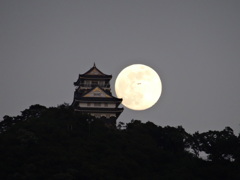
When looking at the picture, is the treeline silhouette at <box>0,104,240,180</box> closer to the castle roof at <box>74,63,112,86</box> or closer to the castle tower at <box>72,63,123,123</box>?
the castle tower at <box>72,63,123,123</box>

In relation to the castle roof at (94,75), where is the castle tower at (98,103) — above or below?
below

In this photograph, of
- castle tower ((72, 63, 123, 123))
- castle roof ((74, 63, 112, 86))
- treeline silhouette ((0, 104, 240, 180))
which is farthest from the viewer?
castle roof ((74, 63, 112, 86))

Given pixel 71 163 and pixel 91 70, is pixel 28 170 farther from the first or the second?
pixel 91 70

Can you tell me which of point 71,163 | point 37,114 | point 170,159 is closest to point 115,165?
point 71,163

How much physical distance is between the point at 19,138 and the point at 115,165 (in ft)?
40.6

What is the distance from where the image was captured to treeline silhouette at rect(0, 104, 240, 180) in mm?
63719

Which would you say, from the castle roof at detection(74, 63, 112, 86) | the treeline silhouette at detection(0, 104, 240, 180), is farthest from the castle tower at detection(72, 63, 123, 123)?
the treeline silhouette at detection(0, 104, 240, 180)

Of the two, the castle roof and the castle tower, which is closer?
the castle tower

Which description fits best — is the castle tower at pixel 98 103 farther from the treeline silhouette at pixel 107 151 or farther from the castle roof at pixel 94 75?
the treeline silhouette at pixel 107 151

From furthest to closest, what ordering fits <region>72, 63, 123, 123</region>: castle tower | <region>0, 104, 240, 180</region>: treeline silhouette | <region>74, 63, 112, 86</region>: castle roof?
<region>74, 63, 112, 86</region>: castle roof < <region>72, 63, 123, 123</region>: castle tower < <region>0, 104, 240, 180</region>: treeline silhouette

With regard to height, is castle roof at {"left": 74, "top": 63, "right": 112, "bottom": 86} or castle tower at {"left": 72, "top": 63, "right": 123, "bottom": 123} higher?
castle roof at {"left": 74, "top": 63, "right": 112, "bottom": 86}

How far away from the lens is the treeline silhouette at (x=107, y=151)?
6372 centimetres

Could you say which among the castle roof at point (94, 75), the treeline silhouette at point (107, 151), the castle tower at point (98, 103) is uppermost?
the castle roof at point (94, 75)

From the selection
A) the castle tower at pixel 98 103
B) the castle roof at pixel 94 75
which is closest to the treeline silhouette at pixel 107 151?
the castle tower at pixel 98 103
